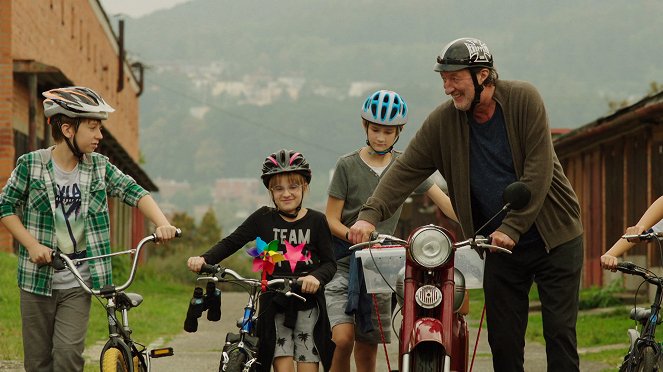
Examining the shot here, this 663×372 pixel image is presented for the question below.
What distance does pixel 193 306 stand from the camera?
7852 millimetres

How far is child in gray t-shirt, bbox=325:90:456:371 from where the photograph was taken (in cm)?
917

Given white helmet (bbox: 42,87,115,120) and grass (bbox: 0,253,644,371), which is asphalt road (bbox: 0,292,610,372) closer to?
grass (bbox: 0,253,644,371)

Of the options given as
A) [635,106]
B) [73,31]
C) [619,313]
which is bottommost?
[619,313]

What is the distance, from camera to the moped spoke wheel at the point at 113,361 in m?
7.17

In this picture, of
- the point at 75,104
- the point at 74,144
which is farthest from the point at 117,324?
the point at 75,104

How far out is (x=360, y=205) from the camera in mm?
9367

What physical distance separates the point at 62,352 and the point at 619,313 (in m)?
14.3

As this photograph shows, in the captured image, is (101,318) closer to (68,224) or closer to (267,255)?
(267,255)

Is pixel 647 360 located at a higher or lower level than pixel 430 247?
lower

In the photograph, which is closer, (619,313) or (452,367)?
(452,367)

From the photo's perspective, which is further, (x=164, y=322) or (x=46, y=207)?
(x=164, y=322)

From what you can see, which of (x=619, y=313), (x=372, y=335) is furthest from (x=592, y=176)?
(x=372, y=335)

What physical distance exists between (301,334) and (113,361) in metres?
1.45

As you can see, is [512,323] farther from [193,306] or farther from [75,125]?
[75,125]
